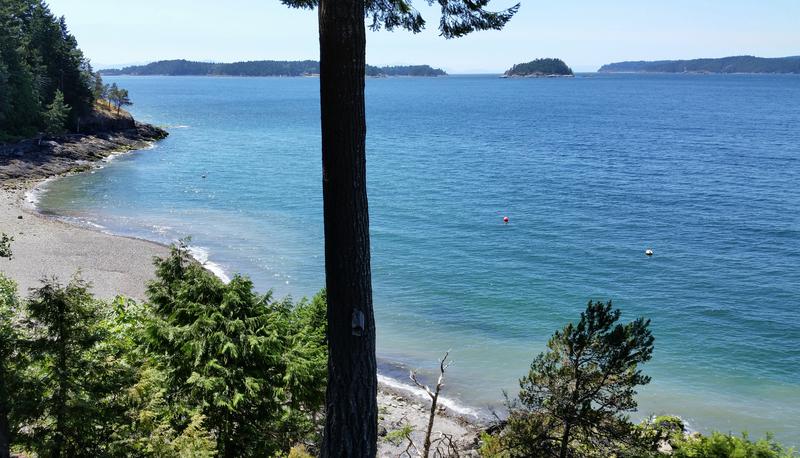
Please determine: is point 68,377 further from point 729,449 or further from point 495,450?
point 729,449

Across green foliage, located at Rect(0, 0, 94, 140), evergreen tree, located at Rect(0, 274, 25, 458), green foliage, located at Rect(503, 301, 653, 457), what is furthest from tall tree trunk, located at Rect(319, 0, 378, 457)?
green foliage, located at Rect(0, 0, 94, 140)

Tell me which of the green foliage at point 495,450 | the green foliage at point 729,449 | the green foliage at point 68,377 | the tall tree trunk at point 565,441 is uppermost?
the green foliage at point 68,377

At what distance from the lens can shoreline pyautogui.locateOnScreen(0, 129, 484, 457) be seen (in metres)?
19.5

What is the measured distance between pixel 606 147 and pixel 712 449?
72.7m

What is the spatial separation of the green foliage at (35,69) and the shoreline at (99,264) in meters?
12.8

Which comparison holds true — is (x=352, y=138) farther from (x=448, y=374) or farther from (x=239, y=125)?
(x=239, y=125)

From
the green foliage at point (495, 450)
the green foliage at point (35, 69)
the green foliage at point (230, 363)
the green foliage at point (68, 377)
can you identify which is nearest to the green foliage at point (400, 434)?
the green foliage at point (495, 450)

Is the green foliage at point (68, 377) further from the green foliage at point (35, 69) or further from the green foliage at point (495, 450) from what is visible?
the green foliage at point (35, 69)

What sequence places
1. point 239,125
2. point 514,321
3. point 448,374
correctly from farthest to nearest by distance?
point 239,125
point 514,321
point 448,374

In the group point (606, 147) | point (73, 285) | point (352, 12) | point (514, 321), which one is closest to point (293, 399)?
point (73, 285)

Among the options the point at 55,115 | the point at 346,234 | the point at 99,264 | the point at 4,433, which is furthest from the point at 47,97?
the point at 346,234

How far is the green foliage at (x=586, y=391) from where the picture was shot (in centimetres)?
1011

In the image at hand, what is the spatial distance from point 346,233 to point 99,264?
30.0m

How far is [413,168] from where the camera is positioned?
64062 mm
